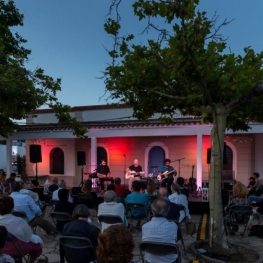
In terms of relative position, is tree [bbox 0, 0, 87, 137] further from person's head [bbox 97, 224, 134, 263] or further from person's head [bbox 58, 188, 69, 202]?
person's head [bbox 97, 224, 134, 263]

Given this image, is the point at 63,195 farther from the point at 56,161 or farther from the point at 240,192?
the point at 56,161

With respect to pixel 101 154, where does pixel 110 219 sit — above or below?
below

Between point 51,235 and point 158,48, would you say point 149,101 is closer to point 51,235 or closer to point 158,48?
point 158,48

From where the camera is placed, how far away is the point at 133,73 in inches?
301

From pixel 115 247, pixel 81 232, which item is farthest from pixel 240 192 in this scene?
pixel 115 247

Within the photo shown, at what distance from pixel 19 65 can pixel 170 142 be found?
9.42m

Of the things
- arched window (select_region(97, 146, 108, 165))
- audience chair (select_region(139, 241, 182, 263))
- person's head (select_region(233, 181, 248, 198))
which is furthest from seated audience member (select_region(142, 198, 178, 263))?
arched window (select_region(97, 146, 108, 165))

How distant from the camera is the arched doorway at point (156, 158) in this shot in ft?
62.8

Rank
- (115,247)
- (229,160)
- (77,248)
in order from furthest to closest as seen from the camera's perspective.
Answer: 1. (229,160)
2. (77,248)
3. (115,247)

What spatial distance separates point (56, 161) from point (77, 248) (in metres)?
17.2

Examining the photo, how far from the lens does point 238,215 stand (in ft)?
27.4

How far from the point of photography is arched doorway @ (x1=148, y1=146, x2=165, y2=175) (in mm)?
19155

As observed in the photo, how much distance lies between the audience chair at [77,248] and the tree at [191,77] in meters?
2.94

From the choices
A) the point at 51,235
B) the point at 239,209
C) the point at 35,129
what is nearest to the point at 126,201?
the point at 51,235
